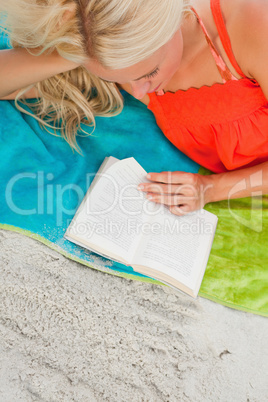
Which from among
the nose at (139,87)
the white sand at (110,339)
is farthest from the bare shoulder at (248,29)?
the white sand at (110,339)

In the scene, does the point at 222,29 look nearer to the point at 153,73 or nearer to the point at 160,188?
the point at 153,73

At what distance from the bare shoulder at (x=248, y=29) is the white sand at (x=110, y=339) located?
2.20ft

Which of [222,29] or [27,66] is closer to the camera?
[222,29]

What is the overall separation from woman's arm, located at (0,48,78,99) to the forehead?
0.25 meters

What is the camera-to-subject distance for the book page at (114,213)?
42.0 inches

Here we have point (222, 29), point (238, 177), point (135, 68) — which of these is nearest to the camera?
point (135, 68)


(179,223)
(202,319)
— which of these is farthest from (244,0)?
(202,319)

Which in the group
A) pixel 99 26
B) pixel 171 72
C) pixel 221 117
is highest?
pixel 99 26

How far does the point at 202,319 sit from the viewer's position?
111cm

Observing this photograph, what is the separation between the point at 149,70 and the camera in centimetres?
88

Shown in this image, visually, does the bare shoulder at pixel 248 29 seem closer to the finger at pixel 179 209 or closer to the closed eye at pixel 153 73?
the closed eye at pixel 153 73

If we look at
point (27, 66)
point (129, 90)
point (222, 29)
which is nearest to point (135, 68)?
point (222, 29)

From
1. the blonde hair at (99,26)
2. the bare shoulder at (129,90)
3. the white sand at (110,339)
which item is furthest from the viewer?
the bare shoulder at (129,90)

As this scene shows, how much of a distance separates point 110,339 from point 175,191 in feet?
1.49
